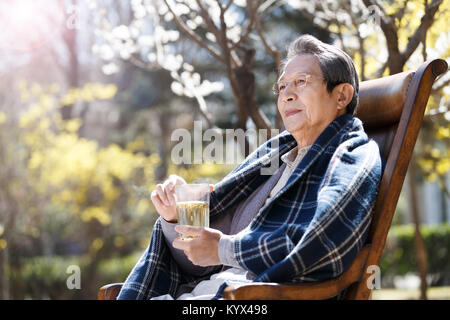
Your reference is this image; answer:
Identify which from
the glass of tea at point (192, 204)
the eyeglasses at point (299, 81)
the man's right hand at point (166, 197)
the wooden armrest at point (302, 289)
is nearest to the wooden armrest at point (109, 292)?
the man's right hand at point (166, 197)

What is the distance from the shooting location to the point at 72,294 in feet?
31.5

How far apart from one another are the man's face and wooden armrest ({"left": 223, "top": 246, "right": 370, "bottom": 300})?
0.58 meters

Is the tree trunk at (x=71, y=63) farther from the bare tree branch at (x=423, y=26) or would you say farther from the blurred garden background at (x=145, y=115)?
the bare tree branch at (x=423, y=26)

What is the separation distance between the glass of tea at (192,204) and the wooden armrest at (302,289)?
14.1 inches

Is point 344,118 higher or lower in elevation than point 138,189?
higher

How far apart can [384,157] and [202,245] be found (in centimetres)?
90

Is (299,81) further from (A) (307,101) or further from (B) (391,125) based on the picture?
(B) (391,125)

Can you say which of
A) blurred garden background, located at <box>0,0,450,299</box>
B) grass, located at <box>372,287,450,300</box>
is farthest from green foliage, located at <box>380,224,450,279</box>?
grass, located at <box>372,287,450,300</box>

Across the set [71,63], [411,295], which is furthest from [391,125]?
[71,63]

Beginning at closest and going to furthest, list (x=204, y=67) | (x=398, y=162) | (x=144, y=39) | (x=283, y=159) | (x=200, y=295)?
(x=398, y=162) → (x=200, y=295) → (x=283, y=159) → (x=144, y=39) → (x=204, y=67)

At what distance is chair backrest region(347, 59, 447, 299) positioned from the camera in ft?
6.40

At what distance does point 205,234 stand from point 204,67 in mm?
7826

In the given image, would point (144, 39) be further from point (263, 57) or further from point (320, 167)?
point (320, 167)
